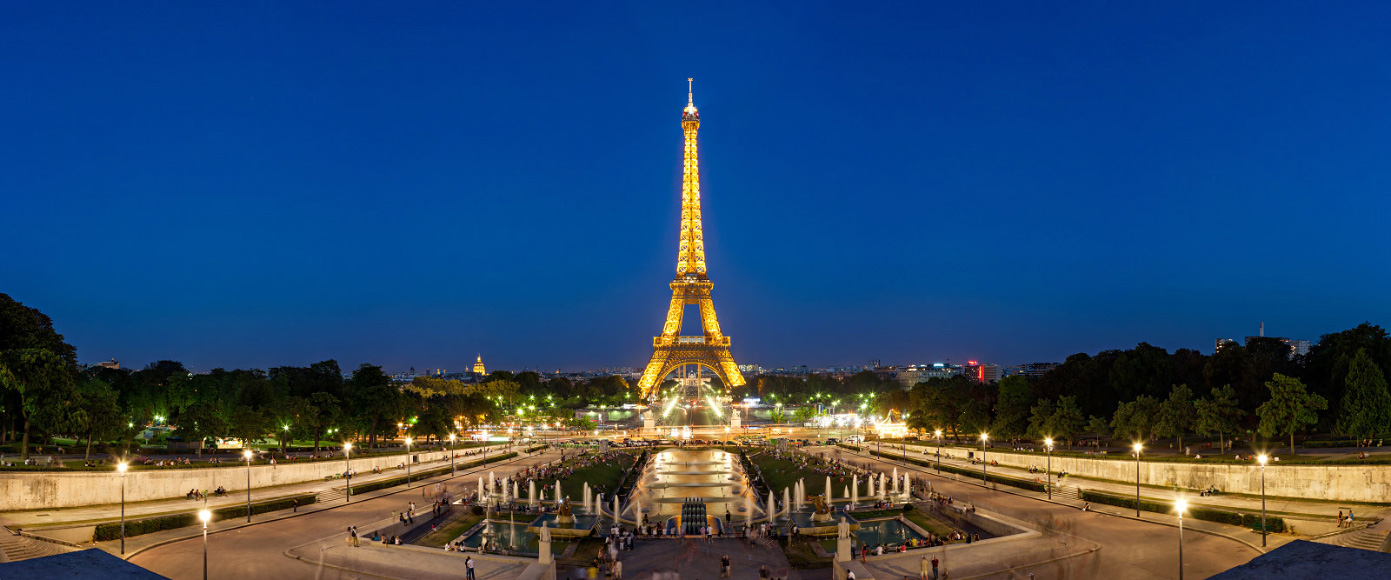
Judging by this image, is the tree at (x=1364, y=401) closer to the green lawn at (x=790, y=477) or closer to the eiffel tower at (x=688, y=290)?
the green lawn at (x=790, y=477)

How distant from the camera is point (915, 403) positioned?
7344cm

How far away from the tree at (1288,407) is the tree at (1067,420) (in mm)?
13179

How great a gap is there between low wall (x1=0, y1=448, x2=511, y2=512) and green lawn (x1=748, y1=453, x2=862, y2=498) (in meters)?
27.2

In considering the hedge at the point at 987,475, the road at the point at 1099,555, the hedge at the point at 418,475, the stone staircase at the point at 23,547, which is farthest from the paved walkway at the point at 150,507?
the hedge at the point at 987,475

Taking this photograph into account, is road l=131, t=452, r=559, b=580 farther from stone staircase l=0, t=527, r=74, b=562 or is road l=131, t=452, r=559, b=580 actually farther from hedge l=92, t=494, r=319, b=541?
stone staircase l=0, t=527, r=74, b=562

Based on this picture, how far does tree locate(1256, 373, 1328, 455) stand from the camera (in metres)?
39.8

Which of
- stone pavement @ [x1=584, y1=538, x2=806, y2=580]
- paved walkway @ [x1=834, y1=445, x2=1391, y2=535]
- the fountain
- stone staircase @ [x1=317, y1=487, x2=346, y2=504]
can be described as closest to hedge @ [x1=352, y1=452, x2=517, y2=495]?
stone staircase @ [x1=317, y1=487, x2=346, y2=504]

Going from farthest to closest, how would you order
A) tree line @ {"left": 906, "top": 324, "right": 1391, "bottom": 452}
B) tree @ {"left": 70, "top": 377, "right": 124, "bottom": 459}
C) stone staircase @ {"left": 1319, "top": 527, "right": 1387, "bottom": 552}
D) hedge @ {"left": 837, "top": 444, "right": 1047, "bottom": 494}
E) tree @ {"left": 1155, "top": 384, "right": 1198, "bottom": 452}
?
tree @ {"left": 1155, "top": 384, "right": 1198, "bottom": 452} → hedge @ {"left": 837, "top": 444, "right": 1047, "bottom": 494} → tree line @ {"left": 906, "top": 324, "right": 1391, "bottom": 452} → tree @ {"left": 70, "top": 377, "right": 124, "bottom": 459} → stone staircase @ {"left": 1319, "top": 527, "right": 1387, "bottom": 552}

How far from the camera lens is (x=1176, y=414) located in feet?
148

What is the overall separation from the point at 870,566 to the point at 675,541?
8.82 m

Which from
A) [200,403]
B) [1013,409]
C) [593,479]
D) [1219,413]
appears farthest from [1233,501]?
[200,403]

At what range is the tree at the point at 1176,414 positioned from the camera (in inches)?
1773

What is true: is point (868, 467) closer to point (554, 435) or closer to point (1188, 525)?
point (1188, 525)

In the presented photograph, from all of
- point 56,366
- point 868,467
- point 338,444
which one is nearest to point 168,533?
point 56,366
